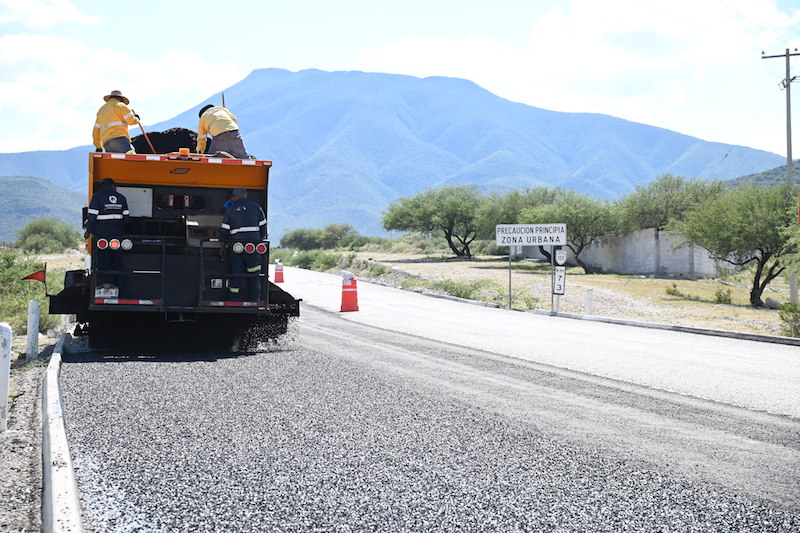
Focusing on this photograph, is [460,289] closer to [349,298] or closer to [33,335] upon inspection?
[349,298]

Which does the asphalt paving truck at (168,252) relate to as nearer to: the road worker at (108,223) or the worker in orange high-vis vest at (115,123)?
the road worker at (108,223)

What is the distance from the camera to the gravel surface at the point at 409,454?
179 inches

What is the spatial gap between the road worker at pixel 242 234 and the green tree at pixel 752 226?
22142mm

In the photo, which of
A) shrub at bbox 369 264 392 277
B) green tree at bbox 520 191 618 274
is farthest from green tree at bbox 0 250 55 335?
green tree at bbox 520 191 618 274

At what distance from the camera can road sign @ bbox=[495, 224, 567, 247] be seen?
79.2 ft

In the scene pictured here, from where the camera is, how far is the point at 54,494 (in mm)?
4543

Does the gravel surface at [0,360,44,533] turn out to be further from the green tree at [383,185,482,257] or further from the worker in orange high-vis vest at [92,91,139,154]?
the green tree at [383,185,482,257]

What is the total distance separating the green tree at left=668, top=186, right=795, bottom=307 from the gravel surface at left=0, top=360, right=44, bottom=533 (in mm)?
25964

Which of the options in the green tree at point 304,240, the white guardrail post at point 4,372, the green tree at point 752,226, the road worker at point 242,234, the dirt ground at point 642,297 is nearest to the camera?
the white guardrail post at point 4,372

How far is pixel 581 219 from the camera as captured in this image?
1885 inches

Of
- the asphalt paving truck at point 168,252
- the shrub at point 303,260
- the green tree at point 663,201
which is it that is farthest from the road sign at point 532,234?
the shrub at point 303,260

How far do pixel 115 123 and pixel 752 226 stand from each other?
24.5 m

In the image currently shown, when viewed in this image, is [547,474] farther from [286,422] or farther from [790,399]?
[790,399]

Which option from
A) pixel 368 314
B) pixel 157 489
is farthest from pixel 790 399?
pixel 368 314
